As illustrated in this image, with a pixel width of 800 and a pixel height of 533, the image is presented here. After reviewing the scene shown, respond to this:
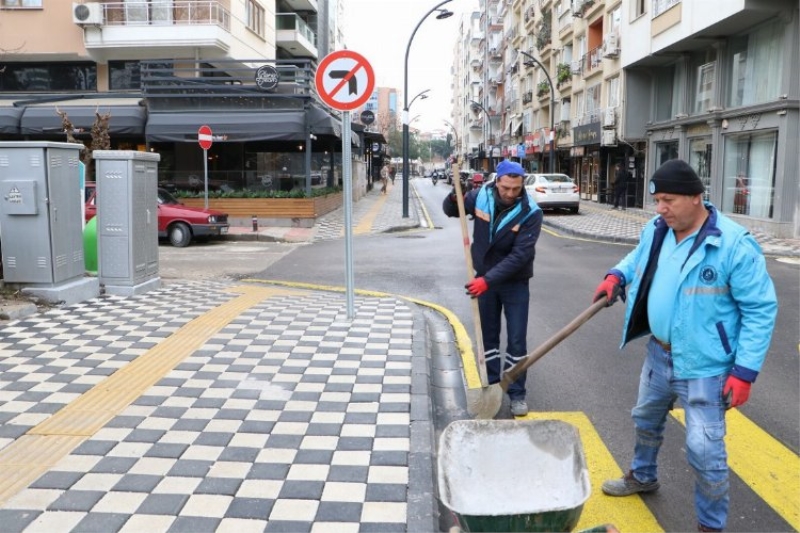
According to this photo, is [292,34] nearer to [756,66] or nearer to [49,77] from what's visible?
[49,77]

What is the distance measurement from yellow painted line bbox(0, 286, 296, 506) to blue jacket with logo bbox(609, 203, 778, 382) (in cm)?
331

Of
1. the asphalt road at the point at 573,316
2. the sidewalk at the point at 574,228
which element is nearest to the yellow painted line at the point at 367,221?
the sidewalk at the point at 574,228

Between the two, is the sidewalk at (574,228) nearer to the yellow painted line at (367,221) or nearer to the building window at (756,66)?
the yellow painted line at (367,221)

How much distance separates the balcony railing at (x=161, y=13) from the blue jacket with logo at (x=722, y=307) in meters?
22.9

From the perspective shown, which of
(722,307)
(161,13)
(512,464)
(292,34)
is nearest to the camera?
(512,464)

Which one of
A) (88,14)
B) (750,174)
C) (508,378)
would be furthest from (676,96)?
(508,378)

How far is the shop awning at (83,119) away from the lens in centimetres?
2156

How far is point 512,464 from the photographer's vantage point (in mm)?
2959

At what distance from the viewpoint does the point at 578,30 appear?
34.5 metres

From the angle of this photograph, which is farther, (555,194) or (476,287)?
(555,194)

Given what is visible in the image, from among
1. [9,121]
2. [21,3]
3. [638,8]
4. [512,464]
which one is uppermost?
[638,8]

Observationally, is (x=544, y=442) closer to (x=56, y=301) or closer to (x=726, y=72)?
(x=56, y=301)

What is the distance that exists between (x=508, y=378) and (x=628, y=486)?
0.86 m

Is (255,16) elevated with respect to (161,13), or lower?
elevated
